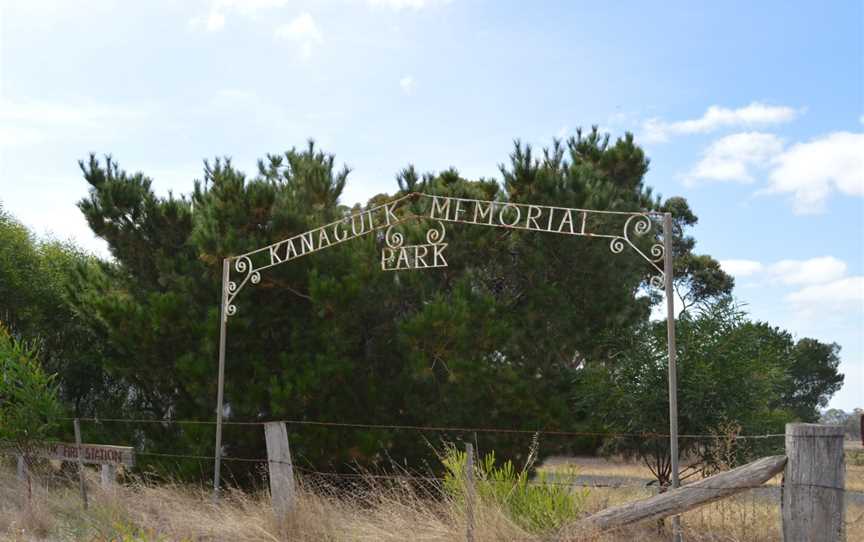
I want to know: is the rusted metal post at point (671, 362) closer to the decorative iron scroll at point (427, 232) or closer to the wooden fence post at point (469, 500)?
the decorative iron scroll at point (427, 232)

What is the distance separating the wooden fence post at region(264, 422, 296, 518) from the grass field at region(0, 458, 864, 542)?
123mm

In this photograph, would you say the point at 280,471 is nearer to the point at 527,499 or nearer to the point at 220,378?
the point at 220,378

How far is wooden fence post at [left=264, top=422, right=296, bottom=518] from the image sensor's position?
28.5ft

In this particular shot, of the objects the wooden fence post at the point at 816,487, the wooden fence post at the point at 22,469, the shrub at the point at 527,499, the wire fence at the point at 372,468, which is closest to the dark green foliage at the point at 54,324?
the wire fence at the point at 372,468

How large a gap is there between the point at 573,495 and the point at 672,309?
6.55ft

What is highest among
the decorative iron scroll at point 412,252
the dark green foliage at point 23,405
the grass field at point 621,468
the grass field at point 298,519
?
the decorative iron scroll at point 412,252

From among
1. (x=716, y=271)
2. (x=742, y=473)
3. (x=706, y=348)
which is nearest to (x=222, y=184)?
(x=706, y=348)

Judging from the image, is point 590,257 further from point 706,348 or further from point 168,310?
point 168,310

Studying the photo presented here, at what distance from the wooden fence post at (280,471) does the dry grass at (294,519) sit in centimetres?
13

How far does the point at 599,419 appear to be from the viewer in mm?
11523

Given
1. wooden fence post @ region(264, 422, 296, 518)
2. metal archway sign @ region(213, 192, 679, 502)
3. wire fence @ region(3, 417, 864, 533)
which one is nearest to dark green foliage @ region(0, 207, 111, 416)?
wire fence @ region(3, 417, 864, 533)

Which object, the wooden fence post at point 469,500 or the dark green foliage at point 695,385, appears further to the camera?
the dark green foliage at point 695,385

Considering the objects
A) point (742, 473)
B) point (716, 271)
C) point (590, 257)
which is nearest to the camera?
point (742, 473)

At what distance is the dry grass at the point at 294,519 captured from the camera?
782 centimetres
